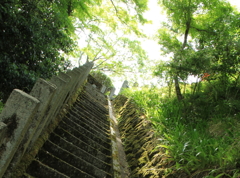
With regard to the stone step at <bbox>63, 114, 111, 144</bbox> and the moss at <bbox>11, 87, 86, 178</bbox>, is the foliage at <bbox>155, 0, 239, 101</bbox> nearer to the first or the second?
the stone step at <bbox>63, 114, 111, 144</bbox>

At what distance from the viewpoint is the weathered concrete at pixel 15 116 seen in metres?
1.49

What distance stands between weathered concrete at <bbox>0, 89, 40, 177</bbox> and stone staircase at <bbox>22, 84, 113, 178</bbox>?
2.57 ft

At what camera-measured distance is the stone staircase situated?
95.9 inches

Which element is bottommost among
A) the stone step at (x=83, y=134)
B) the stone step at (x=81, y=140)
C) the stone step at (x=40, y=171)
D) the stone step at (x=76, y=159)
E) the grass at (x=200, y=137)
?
the stone step at (x=40, y=171)

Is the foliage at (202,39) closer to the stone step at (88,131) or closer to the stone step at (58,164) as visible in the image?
the stone step at (88,131)

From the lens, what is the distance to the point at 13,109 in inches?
59.3

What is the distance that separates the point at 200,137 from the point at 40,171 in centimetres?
316

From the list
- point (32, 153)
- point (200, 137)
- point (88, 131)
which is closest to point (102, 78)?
point (88, 131)

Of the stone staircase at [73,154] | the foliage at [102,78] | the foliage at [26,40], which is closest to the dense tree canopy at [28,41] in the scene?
the foliage at [26,40]

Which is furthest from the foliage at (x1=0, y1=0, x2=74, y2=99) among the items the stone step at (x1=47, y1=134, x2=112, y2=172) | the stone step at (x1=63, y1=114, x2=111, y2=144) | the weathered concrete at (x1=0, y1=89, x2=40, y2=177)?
the weathered concrete at (x1=0, y1=89, x2=40, y2=177)

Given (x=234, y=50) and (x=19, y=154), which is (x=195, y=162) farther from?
(x=234, y=50)

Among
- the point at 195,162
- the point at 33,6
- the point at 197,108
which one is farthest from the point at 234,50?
the point at 33,6

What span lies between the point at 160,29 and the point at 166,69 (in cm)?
330

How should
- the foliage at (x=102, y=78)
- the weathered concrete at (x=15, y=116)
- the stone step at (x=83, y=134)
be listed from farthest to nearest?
the foliage at (x=102, y=78) → the stone step at (x=83, y=134) → the weathered concrete at (x=15, y=116)
